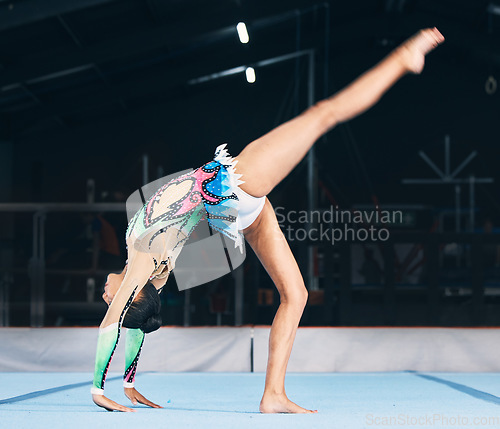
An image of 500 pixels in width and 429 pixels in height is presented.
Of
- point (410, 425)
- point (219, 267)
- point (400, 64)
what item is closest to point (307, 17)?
point (219, 267)

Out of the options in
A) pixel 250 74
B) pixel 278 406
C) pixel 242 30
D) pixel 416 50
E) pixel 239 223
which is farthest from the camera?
pixel 250 74

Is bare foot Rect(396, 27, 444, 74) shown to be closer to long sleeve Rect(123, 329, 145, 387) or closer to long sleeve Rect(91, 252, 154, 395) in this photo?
long sleeve Rect(91, 252, 154, 395)

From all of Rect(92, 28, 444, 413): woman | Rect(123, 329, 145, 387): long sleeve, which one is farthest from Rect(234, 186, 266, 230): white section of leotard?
Rect(123, 329, 145, 387): long sleeve

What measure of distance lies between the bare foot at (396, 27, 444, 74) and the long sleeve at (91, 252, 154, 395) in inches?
40.6

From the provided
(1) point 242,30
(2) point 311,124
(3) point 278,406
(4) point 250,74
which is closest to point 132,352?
(3) point 278,406

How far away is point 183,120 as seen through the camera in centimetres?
1016

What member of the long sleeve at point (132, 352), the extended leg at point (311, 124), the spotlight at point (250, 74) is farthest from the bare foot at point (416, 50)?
the spotlight at point (250, 74)

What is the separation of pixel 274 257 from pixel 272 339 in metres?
0.25

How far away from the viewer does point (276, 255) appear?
1.85m

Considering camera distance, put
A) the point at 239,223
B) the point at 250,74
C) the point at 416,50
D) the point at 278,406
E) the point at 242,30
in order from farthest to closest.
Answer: the point at 250,74, the point at 242,30, the point at 416,50, the point at 239,223, the point at 278,406

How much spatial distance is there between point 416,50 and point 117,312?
126 centimetres

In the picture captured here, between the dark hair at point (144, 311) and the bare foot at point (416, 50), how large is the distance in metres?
1.09

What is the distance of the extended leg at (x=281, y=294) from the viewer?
1.75 m

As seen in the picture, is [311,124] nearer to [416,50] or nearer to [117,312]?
[416,50]
